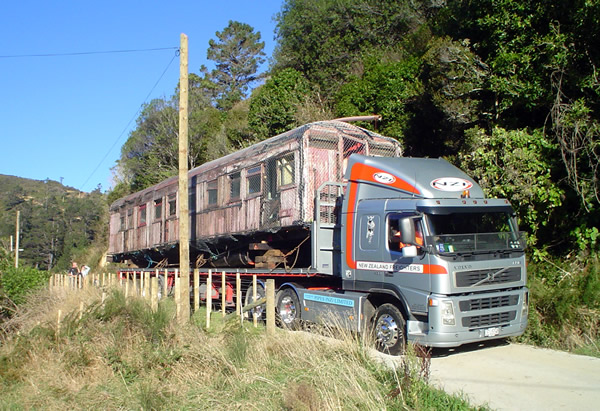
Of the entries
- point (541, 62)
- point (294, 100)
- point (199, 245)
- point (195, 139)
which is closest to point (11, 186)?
point (195, 139)

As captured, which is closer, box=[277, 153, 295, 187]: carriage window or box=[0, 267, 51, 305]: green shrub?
box=[277, 153, 295, 187]: carriage window

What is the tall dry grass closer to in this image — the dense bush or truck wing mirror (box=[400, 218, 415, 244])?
truck wing mirror (box=[400, 218, 415, 244])

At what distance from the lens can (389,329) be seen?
9586 millimetres

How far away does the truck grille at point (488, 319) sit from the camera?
894 cm

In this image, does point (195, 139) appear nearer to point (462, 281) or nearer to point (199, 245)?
point (199, 245)

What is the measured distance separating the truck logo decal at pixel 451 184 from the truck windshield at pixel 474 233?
2.10ft

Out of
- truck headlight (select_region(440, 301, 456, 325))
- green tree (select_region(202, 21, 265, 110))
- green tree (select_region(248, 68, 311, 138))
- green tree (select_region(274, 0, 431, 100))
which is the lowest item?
truck headlight (select_region(440, 301, 456, 325))

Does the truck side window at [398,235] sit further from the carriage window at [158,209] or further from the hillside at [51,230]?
the hillside at [51,230]

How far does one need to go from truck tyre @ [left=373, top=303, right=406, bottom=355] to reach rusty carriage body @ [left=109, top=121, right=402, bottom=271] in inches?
103

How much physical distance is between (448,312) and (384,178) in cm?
278

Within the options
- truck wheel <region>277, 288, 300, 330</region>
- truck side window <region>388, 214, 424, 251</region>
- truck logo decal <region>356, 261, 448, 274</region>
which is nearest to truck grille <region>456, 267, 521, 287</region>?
truck logo decal <region>356, 261, 448, 274</region>

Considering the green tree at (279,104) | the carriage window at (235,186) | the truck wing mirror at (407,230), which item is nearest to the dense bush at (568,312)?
the truck wing mirror at (407,230)

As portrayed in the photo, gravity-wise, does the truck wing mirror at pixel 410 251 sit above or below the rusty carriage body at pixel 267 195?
below

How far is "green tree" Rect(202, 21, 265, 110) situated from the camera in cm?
5881
